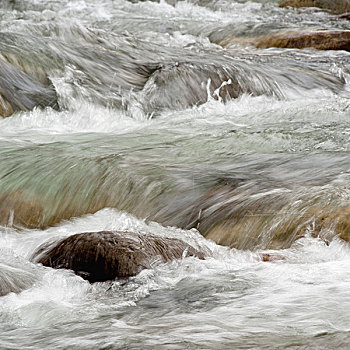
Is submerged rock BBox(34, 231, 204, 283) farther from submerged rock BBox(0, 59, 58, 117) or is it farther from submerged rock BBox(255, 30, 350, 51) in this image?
submerged rock BBox(255, 30, 350, 51)

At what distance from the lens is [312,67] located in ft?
27.9

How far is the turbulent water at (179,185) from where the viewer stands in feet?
10.5

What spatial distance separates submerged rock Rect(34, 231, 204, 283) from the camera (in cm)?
387

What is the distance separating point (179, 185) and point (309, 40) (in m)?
5.44

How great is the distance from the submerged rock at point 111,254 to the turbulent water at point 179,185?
0.24ft

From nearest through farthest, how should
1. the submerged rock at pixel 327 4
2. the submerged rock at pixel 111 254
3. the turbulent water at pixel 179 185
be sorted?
the turbulent water at pixel 179 185, the submerged rock at pixel 111 254, the submerged rock at pixel 327 4

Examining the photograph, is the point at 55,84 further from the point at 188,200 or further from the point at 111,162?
the point at 188,200

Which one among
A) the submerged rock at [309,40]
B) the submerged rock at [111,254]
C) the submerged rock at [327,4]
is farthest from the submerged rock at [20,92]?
the submerged rock at [327,4]

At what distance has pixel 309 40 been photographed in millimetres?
9602

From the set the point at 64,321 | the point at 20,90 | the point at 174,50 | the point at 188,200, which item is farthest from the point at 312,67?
the point at 64,321

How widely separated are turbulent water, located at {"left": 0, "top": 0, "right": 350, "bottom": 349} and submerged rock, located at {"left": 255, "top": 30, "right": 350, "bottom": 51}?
200 millimetres

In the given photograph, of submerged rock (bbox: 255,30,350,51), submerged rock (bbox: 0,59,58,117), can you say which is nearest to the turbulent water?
submerged rock (bbox: 0,59,58,117)

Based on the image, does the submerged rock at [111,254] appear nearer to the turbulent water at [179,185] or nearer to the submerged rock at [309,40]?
the turbulent water at [179,185]

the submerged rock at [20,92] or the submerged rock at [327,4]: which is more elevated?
the submerged rock at [327,4]
